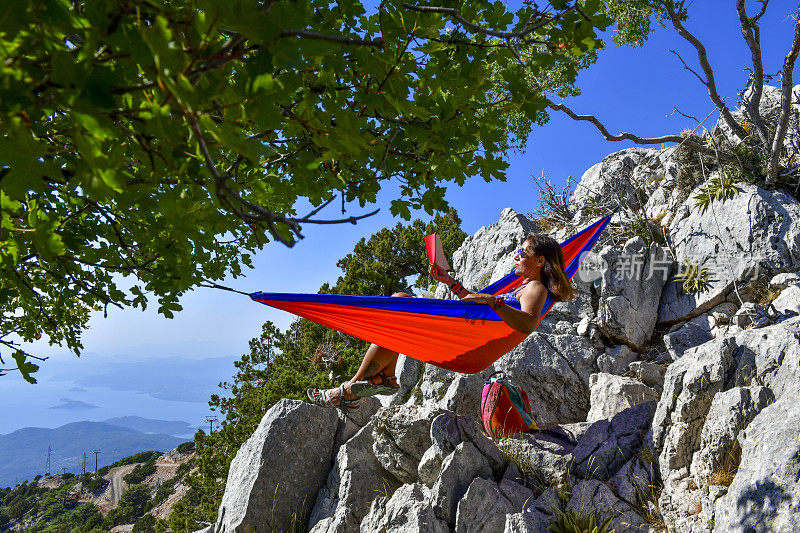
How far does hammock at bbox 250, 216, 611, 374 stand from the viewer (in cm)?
333

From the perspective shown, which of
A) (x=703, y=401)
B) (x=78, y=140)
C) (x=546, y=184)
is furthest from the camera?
(x=546, y=184)

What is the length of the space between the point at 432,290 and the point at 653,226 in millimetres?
4530

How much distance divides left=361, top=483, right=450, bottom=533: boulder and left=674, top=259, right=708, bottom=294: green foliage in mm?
4639

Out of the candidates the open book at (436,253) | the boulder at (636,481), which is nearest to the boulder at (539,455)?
the boulder at (636,481)

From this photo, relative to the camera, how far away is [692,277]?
19.2ft

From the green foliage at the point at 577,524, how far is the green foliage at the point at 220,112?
97.2 inches

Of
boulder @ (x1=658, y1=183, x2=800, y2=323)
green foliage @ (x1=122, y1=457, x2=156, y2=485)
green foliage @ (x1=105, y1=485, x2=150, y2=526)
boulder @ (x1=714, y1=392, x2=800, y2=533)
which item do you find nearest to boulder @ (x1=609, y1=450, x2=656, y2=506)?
boulder @ (x1=714, y1=392, x2=800, y2=533)

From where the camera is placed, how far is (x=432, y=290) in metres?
9.69

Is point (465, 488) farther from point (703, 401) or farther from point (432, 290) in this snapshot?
point (432, 290)

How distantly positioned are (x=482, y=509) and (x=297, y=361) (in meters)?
7.59

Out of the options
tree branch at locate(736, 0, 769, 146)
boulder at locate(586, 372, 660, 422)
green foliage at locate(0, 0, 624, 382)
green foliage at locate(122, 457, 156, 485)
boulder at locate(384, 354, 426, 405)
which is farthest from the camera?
green foliage at locate(122, 457, 156, 485)

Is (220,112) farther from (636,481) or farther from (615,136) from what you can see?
(615,136)

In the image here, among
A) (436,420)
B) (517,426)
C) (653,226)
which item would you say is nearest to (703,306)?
(653,226)

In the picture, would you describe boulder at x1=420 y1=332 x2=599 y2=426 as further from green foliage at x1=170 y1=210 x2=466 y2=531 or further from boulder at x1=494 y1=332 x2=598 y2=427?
green foliage at x1=170 y1=210 x2=466 y2=531
